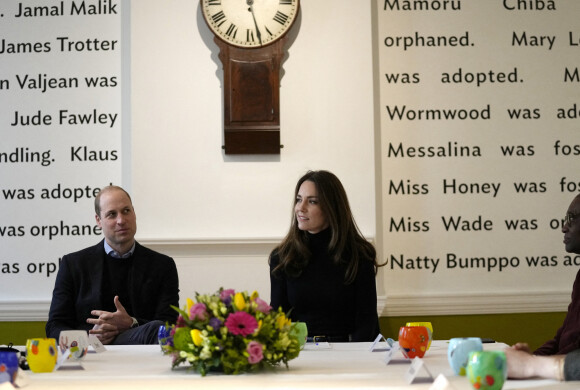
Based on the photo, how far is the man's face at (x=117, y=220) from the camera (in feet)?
12.0

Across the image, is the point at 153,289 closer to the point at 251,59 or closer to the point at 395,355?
the point at 251,59

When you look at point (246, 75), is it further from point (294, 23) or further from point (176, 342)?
point (176, 342)

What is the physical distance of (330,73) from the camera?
448 centimetres

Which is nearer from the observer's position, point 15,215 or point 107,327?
point 107,327

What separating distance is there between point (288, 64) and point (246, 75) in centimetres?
26

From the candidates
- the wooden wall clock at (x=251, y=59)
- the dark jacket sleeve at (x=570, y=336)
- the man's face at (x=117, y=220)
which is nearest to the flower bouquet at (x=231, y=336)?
the dark jacket sleeve at (x=570, y=336)

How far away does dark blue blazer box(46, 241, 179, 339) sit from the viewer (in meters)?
3.59

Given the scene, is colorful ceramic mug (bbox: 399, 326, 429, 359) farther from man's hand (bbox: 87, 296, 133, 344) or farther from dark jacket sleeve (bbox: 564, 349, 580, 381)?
man's hand (bbox: 87, 296, 133, 344)

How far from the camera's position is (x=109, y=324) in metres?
3.26

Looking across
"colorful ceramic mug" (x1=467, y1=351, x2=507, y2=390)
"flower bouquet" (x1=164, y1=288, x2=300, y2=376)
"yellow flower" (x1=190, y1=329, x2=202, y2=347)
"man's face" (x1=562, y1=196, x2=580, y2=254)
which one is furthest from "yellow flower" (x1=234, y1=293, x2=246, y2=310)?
"man's face" (x1=562, y1=196, x2=580, y2=254)

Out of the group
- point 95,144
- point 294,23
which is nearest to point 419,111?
point 294,23

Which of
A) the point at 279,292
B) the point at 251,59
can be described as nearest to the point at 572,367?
the point at 279,292

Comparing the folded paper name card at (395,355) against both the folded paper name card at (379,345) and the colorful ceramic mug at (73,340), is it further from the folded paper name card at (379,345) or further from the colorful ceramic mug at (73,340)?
the colorful ceramic mug at (73,340)

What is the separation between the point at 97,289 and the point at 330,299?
1.01 metres
